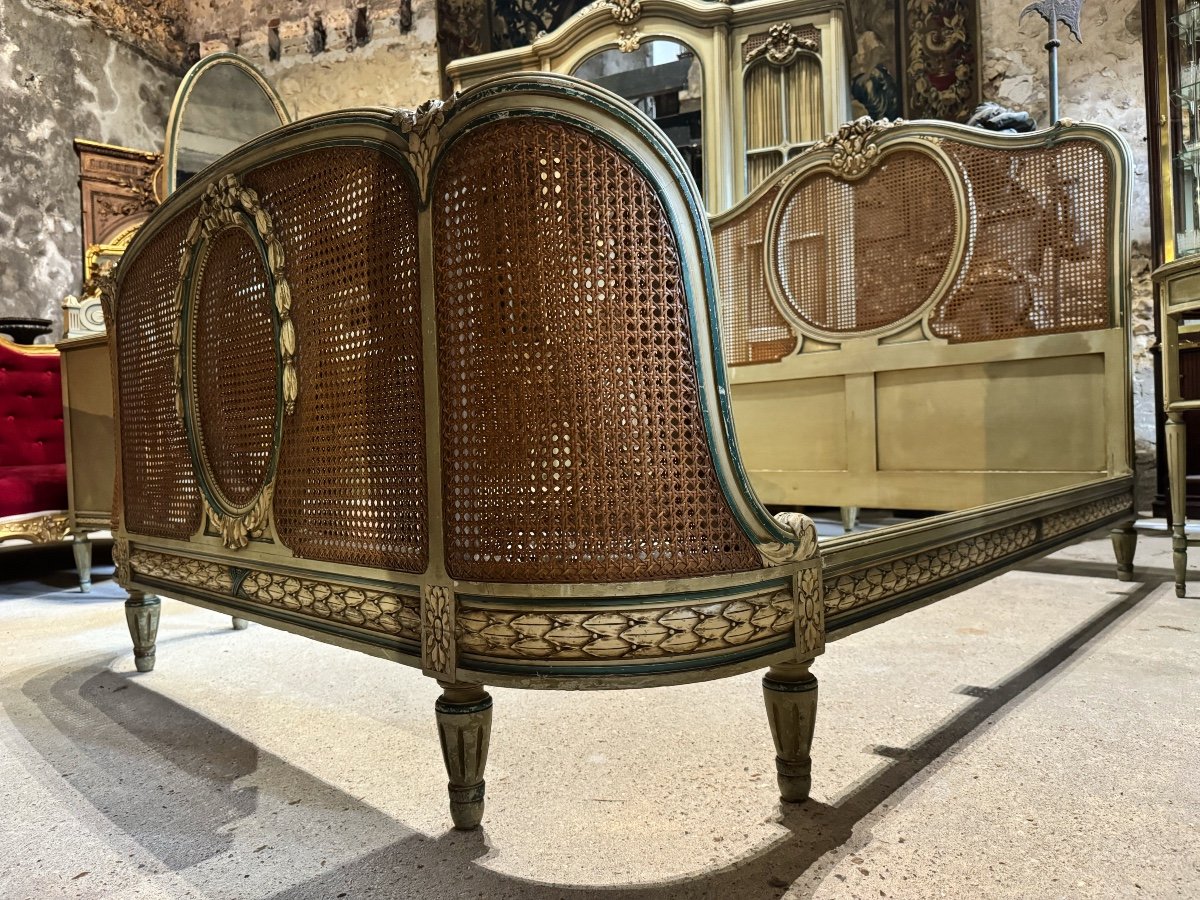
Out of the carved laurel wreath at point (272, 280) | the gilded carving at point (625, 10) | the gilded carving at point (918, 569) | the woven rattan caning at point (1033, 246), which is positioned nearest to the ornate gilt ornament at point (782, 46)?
the gilded carving at point (625, 10)

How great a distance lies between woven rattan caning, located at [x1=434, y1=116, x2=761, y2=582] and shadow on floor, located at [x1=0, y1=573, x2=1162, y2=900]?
33cm

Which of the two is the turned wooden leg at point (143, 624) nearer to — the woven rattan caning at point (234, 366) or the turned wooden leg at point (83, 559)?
the woven rattan caning at point (234, 366)

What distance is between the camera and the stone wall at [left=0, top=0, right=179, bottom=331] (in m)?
5.23

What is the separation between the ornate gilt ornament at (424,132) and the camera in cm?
91

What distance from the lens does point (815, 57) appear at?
452 centimetres

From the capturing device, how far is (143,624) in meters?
1.79

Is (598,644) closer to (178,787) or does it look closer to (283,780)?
(283,780)

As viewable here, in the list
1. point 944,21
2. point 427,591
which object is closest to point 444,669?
point 427,591

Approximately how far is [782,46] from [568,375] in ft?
14.5

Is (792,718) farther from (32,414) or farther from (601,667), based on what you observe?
(32,414)

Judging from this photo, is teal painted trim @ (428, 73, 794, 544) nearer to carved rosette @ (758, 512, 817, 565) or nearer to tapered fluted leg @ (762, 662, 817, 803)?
Answer: carved rosette @ (758, 512, 817, 565)

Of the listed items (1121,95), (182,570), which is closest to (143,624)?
(182,570)

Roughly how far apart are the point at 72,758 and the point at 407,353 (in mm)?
951

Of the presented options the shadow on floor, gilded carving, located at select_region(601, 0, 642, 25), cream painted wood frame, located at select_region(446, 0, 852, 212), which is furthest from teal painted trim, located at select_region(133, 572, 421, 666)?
gilded carving, located at select_region(601, 0, 642, 25)
